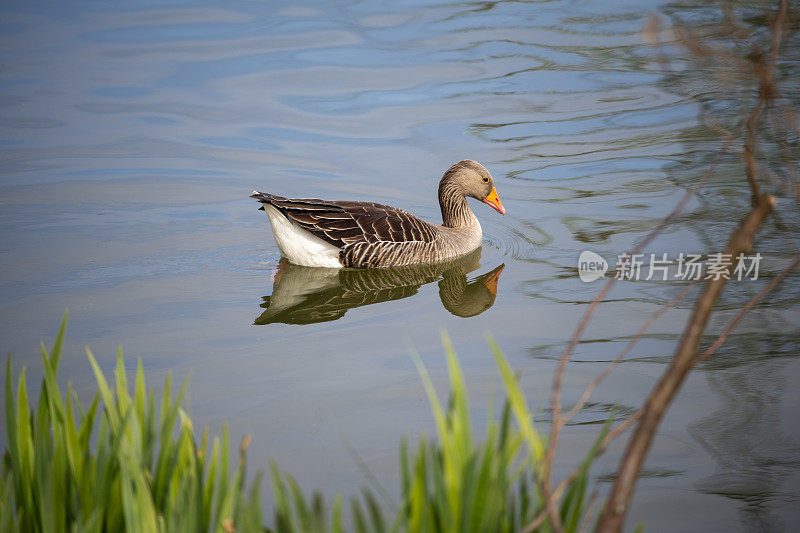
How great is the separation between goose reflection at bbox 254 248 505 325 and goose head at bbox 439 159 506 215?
642 millimetres

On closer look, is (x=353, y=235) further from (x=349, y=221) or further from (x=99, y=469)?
(x=99, y=469)

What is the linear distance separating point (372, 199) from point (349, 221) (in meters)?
1.16

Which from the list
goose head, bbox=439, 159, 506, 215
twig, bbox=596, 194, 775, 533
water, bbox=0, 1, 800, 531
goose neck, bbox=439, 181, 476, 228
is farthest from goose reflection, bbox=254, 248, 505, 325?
twig, bbox=596, 194, 775, 533

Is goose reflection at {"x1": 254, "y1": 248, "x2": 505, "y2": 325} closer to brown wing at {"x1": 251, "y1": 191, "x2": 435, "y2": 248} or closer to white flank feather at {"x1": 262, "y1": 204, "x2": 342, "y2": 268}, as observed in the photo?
white flank feather at {"x1": 262, "y1": 204, "x2": 342, "y2": 268}

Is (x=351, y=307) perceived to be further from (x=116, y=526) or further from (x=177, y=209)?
(x=116, y=526)

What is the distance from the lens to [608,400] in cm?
521

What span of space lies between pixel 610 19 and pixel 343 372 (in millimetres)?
10479

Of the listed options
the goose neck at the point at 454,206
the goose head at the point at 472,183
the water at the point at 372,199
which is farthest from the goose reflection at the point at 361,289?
the goose head at the point at 472,183

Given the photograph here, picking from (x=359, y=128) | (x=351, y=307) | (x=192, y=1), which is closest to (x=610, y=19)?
(x=359, y=128)

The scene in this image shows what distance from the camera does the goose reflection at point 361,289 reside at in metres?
6.88

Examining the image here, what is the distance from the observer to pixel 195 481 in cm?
256

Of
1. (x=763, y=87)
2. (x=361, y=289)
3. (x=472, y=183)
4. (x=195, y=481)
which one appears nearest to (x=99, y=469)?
(x=195, y=481)

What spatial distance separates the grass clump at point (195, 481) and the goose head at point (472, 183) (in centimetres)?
605

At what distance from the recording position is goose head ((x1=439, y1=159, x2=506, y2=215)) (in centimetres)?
875
